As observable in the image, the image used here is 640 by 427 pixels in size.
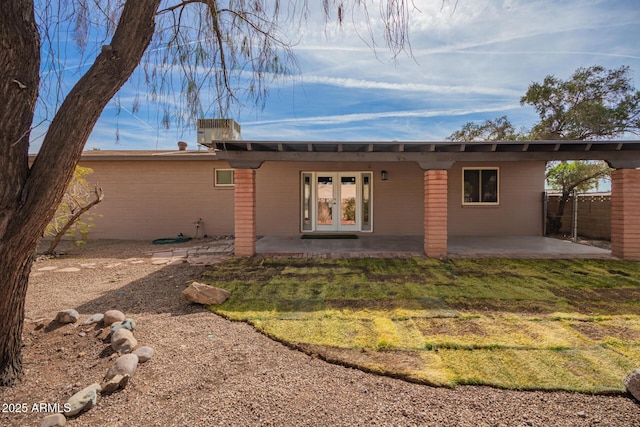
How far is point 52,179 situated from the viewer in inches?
81.7

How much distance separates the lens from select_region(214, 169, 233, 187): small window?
384 inches

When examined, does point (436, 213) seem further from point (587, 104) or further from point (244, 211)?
point (587, 104)

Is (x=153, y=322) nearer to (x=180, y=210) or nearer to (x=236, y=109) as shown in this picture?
(x=236, y=109)

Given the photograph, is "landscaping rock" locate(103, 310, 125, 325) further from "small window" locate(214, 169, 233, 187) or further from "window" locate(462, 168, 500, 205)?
"window" locate(462, 168, 500, 205)

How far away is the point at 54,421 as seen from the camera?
5.80 feet

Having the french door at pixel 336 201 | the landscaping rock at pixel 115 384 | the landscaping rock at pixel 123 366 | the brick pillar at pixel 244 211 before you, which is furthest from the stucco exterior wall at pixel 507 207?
the landscaping rock at pixel 115 384

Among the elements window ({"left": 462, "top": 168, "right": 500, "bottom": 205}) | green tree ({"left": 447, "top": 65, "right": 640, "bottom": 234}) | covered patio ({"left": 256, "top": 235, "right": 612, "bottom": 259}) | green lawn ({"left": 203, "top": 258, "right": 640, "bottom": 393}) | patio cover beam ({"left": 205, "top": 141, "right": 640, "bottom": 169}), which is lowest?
green lawn ({"left": 203, "top": 258, "right": 640, "bottom": 393})

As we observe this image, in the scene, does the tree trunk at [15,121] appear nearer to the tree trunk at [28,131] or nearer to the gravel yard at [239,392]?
the tree trunk at [28,131]

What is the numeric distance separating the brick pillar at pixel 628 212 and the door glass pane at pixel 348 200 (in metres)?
6.22

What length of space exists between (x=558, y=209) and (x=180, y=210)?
41.8ft

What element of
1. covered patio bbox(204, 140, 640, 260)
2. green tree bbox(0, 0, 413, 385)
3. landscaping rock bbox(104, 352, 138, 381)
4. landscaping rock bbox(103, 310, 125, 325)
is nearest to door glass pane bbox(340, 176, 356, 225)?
covered patio bbox(204, 140, 640, 260)

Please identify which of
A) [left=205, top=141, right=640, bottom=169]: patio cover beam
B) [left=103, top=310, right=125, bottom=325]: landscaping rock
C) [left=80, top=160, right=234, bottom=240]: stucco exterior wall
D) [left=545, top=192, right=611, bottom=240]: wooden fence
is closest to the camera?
[left=103, top=310, right=125, bottom=325]: landscaping rock

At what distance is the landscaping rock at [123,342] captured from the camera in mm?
2643

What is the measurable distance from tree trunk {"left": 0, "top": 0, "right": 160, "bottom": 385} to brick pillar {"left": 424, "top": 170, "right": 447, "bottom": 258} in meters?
5.89
